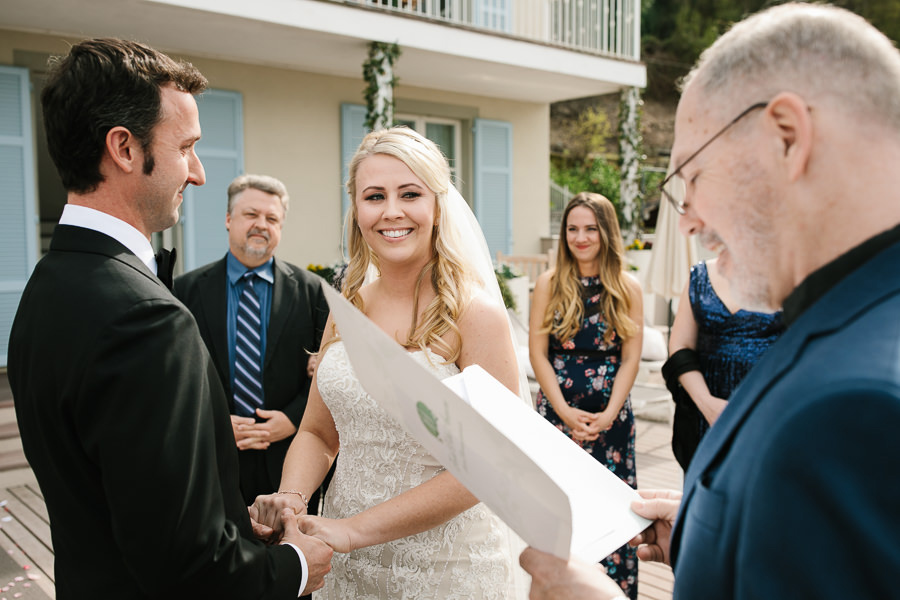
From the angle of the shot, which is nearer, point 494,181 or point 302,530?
point 302,530

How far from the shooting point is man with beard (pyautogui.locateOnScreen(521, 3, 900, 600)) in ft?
2.39

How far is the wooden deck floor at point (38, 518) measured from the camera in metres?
3.64

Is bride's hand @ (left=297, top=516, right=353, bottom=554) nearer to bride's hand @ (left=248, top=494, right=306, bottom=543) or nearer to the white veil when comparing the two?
bride's hand @ (left=248, top=494, right=306, bottom=543)

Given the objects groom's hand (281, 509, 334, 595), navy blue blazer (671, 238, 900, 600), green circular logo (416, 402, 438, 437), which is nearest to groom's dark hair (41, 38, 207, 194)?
green circular logo (416, 402, 438, 437)

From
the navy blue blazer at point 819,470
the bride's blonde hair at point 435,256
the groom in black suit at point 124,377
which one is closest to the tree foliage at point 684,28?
the bride's blonde hair at point 435,256

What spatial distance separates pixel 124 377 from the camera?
4.00ft

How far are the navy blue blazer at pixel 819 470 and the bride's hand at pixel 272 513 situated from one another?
4.03 feet

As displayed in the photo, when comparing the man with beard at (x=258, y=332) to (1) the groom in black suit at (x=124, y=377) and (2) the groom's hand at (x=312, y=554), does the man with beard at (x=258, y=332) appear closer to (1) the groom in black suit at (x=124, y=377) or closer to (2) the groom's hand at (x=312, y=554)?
(2) the groom's hand at (x=312, y=554)

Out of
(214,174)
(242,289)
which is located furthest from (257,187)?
(214,174)

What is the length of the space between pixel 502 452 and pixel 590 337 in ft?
9.63

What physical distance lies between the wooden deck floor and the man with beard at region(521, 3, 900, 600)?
305cm

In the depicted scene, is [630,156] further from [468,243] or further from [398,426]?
[398,426]

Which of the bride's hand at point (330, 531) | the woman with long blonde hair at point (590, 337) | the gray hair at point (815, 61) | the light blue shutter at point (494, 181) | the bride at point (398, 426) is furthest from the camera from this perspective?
the light blue shutter at point (494, 181)

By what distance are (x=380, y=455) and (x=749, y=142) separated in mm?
1499
